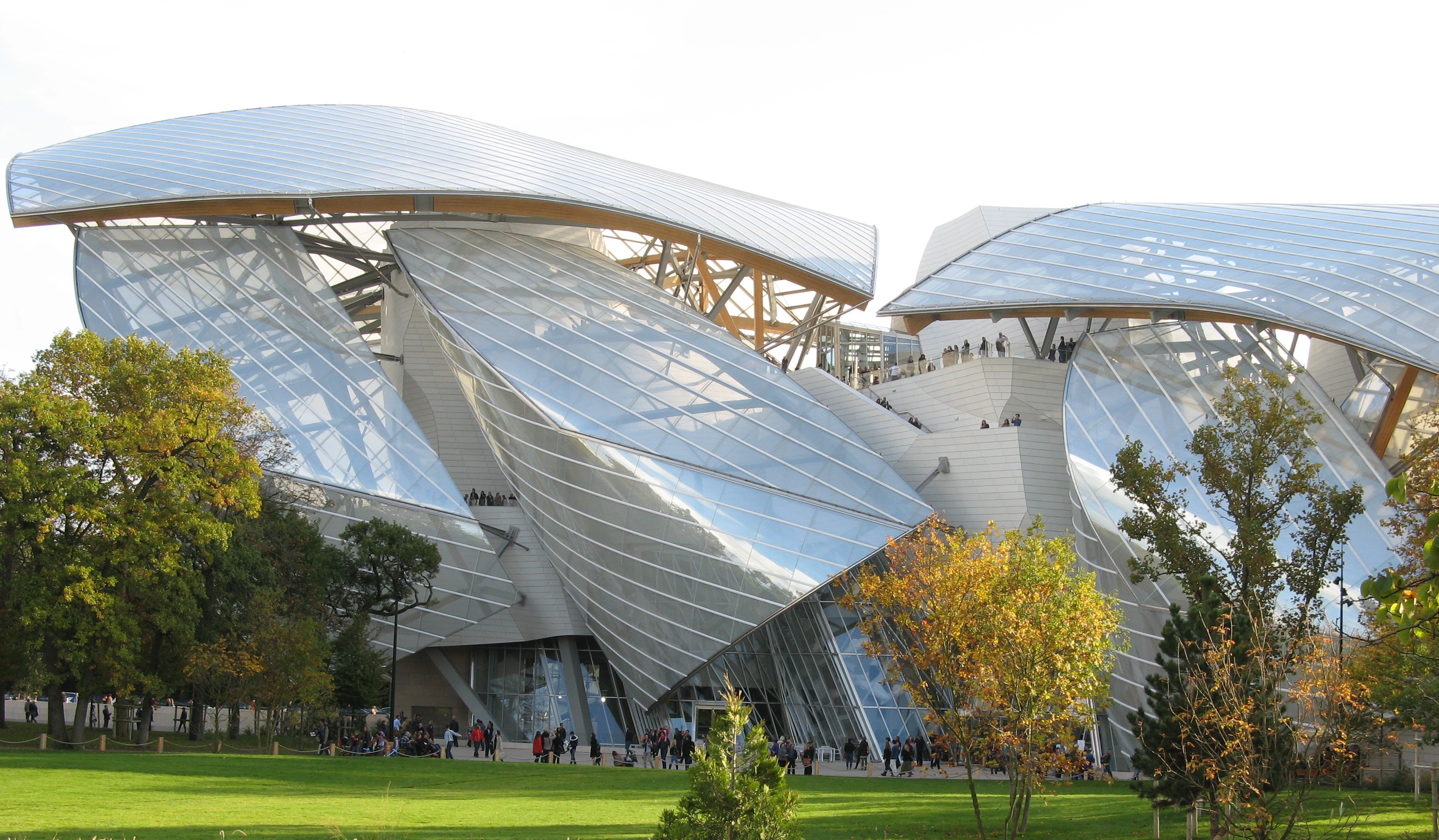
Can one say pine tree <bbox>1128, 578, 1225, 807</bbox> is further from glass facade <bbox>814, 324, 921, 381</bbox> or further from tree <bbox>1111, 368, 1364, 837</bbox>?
glass facade <bbox>814, 324, 921, 381</bbox>

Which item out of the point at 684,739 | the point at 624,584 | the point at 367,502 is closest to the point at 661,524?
the point at 624,584

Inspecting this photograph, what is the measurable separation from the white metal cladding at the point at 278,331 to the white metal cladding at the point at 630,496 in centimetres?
301

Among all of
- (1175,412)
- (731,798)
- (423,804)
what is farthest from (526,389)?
(731,798)

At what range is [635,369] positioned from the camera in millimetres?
40656

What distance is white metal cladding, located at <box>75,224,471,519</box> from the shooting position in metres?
39.8

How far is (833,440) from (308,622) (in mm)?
16918

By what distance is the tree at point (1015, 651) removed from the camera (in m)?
16.2

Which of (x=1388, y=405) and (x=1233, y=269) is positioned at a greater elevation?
(x=1233, y=269)

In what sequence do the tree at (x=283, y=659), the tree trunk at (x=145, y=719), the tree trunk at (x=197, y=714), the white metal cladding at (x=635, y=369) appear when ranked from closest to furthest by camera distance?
the tree at (x=283, y=659), the tree trunk at (x=145, y=719), the tree trunk at (x=197, y=714), the white metal cladding at (x=635, y=369)

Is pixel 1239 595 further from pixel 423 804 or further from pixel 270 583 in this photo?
pixel 270 583

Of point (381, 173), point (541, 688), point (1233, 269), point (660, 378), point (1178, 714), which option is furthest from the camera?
point (541, 688)

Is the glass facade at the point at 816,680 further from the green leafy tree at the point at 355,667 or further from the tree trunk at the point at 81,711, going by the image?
the tree trunk at the point at 81,711

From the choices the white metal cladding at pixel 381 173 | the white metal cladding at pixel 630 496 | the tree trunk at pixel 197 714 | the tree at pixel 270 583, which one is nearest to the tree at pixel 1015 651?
the white metal cladding at pixel 630 496

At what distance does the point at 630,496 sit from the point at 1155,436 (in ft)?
50.0
